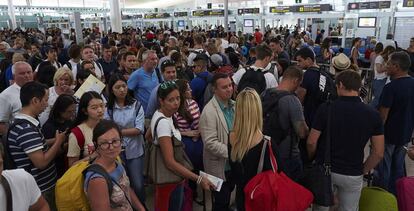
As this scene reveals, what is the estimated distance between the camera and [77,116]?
8.76ft

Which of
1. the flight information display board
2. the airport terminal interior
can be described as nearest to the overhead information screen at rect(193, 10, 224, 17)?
the flight information display board

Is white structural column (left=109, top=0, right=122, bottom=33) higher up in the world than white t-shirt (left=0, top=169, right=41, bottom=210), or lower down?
higher up

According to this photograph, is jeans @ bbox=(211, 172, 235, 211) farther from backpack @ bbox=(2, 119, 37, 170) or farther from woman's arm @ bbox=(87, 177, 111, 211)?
backpack @ bbox=(2, 119, 37, 170)

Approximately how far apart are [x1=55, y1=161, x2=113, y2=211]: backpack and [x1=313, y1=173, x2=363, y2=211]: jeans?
1974mm

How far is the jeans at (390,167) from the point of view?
3.71 metres

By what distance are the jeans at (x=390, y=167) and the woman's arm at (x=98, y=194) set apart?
127 inches

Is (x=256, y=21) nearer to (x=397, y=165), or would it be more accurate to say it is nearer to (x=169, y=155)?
(x=397, y=165)

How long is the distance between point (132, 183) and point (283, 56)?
4.75 m

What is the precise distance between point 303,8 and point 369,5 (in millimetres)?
4490

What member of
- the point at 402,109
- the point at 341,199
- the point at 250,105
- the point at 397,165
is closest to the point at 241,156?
the point at 250,105

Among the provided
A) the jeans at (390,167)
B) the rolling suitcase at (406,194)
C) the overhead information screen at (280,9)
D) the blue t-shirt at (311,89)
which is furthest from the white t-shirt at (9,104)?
the overhead information screen at (280,9)

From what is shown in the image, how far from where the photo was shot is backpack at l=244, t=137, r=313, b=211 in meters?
2.24

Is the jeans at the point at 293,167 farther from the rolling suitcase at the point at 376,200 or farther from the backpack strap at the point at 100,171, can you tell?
the backpack strap at the point at 100,171

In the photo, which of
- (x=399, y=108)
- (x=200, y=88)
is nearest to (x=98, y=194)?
(x=200, y=88)
